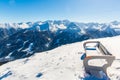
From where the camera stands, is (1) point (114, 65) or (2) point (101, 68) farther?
(1) point (114, 65)

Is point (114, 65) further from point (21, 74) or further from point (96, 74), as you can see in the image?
point (21, 74)

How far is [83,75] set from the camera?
11.1 metres

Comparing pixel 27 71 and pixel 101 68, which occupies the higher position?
pixel 101 68

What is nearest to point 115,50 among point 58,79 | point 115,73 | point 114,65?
point 114,65

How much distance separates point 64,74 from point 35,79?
1.79m

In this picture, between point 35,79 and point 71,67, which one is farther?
point 71,67

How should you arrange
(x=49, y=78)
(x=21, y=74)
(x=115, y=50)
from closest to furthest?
1. (x=49, y=78)
2. (x=21, y=74)
3. (x=115, y=50)

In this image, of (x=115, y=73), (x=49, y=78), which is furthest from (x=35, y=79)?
(x=115, y=73)

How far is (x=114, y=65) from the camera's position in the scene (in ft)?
41.0

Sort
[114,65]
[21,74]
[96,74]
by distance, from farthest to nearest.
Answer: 1. [21,74]
2. [114,65]
3. [96,74]

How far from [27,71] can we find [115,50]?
7.56 m

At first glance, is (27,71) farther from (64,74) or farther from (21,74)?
(64,74)

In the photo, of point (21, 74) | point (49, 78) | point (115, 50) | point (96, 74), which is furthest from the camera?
point (115, 50)

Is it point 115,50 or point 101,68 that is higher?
point 101,68
